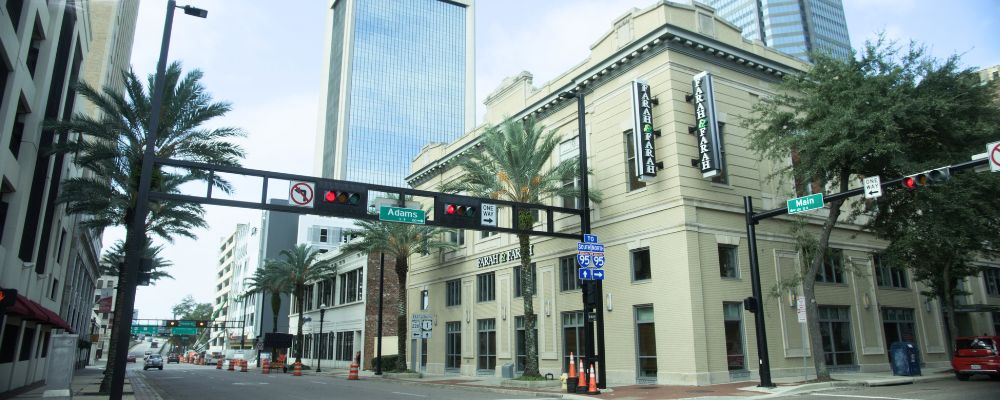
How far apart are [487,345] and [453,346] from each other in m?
4.32

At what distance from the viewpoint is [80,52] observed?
31.5 metres

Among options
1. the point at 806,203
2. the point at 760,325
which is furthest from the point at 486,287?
the point at 806,203

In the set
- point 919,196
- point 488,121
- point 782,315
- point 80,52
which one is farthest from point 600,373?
point 80,52

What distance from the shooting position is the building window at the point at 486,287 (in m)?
36.0

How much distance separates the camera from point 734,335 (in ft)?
81.1

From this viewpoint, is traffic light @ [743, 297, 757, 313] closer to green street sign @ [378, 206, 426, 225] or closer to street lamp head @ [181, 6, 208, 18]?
green street sign @ [378, 206, 426, 225]

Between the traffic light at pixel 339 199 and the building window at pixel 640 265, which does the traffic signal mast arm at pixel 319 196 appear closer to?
the traffic light at pixel 339 199

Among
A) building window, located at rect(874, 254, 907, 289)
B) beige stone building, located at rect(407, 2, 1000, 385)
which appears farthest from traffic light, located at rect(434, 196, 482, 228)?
building window, located at rect(874, 254, 907, 289)

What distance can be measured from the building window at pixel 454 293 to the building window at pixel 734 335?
18214mm

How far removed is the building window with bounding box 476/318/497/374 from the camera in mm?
35000

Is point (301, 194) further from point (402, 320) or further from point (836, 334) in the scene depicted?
point (402, 320)

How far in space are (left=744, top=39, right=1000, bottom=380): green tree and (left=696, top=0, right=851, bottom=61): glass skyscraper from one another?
431ft

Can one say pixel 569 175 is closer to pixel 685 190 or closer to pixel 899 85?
pixel 685 190

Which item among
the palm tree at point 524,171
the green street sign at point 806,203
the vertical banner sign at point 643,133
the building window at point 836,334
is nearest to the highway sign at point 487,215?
the vertical banner sign at point 643,133
